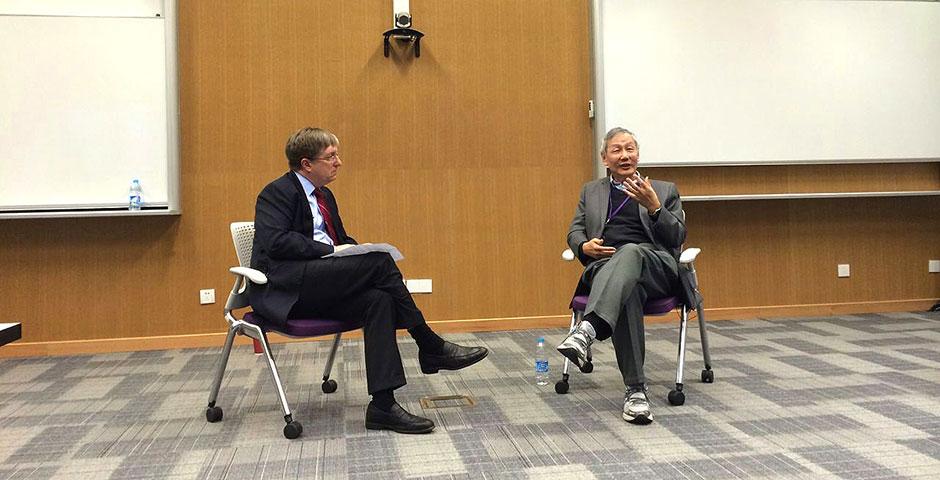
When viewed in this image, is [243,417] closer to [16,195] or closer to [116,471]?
[116,471]

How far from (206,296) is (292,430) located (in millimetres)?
2104

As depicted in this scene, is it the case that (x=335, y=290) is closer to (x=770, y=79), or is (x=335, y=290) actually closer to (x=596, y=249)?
(x=596, y=249)

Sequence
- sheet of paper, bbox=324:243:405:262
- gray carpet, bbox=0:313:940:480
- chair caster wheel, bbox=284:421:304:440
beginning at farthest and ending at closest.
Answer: sheet of paper, bbox=324:243:405:262
chair caster wheel, bbox=284:421:304:440
gray carpet, bbox=0:313:940:480

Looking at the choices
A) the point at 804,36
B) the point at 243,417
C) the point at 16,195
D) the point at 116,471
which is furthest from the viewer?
the point at 804,36

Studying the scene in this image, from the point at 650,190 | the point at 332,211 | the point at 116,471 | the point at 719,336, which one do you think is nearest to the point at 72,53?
the point at 332,211

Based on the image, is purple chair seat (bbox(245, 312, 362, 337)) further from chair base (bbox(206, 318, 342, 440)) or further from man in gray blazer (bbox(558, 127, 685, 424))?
man in gray blazer (bbox(558, 127, 685, 424))

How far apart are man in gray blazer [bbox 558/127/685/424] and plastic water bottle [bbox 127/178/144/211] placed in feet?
8.36

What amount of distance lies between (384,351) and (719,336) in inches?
96.4

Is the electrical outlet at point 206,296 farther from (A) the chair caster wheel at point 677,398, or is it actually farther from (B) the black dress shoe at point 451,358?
(A) the chair caster wheel at point 677,398

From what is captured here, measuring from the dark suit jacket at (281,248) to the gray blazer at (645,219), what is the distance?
111 cm

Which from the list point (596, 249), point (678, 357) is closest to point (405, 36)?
point (596, 249)

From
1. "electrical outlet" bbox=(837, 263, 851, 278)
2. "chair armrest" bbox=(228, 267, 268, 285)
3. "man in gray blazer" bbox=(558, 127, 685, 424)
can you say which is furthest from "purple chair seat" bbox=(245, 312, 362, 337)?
"electrical outlet" bbox=(837, 263, 851, 278)

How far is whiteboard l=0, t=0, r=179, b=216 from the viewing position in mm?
3812

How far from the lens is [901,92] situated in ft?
15.1
